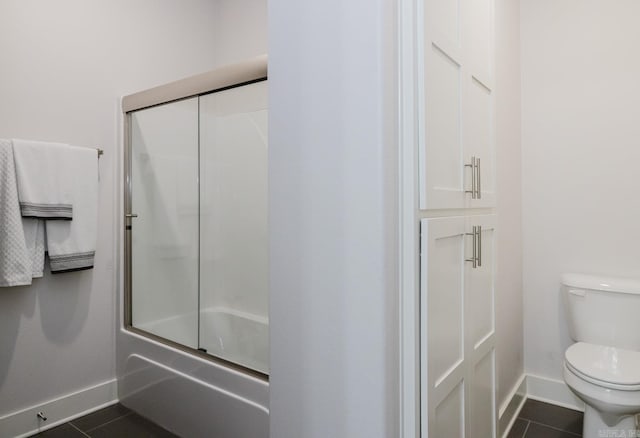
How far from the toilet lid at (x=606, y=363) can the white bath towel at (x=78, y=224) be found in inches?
95.8

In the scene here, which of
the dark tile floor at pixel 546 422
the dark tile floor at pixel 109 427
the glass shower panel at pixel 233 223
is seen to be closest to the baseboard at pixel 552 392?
the dark tile floor at pixel 546 422

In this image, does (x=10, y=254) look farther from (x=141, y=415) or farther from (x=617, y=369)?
(x=617, y=369)

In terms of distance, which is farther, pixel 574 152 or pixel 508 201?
pixel 574 152

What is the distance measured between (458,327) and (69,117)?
2180 mm

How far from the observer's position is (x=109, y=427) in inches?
76.5

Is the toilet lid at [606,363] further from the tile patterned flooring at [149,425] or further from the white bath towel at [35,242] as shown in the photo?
the white bath towel at [35,242]

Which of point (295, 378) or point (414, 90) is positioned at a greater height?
point (414, 90)

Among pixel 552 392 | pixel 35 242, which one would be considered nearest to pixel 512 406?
pixel 552 392

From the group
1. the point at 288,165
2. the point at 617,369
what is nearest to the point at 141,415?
the point at 288,165

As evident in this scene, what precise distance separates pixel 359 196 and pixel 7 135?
1.89m

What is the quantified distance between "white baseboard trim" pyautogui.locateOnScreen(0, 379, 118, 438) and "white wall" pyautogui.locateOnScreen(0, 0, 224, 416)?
1.7 inches

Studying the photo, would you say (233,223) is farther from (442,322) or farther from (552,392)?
(552,392)

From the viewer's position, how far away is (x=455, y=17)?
119cm

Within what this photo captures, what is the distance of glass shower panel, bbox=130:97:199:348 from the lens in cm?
220
